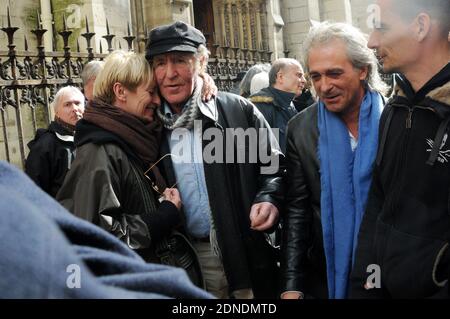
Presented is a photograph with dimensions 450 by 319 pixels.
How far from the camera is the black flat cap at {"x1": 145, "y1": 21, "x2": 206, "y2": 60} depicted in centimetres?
273

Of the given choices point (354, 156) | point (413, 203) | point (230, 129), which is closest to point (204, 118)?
point (230, 129)

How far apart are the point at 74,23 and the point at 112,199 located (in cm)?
702

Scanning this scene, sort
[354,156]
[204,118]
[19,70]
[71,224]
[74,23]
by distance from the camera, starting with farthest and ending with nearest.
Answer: [74,23] → [19,70] → [204,118] → [354,156] → [71,224]

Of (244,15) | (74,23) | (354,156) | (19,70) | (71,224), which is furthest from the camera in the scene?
(244,15)

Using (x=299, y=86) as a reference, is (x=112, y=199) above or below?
below

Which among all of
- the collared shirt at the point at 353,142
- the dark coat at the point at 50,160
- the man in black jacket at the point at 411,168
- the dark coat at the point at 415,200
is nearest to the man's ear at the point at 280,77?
the dark coat at the point at 50,160

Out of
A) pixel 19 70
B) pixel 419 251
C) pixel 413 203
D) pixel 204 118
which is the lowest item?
pixel 419 251

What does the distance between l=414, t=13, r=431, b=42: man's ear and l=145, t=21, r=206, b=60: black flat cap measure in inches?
44.8

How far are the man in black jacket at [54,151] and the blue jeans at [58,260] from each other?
3265 millimetres

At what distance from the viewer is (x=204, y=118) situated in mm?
2812

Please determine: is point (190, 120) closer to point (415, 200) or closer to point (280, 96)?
point (415, 200)

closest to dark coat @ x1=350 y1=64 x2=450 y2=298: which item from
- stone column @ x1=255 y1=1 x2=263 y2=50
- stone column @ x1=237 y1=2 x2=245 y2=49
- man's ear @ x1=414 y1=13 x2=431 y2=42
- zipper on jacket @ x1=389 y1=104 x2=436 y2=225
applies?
zipper on jacket @ x1=389 y1=104 x2=436 y2=225

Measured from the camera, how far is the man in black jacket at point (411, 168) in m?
1.88

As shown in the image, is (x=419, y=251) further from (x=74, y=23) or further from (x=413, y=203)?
(x=74, y=23)
